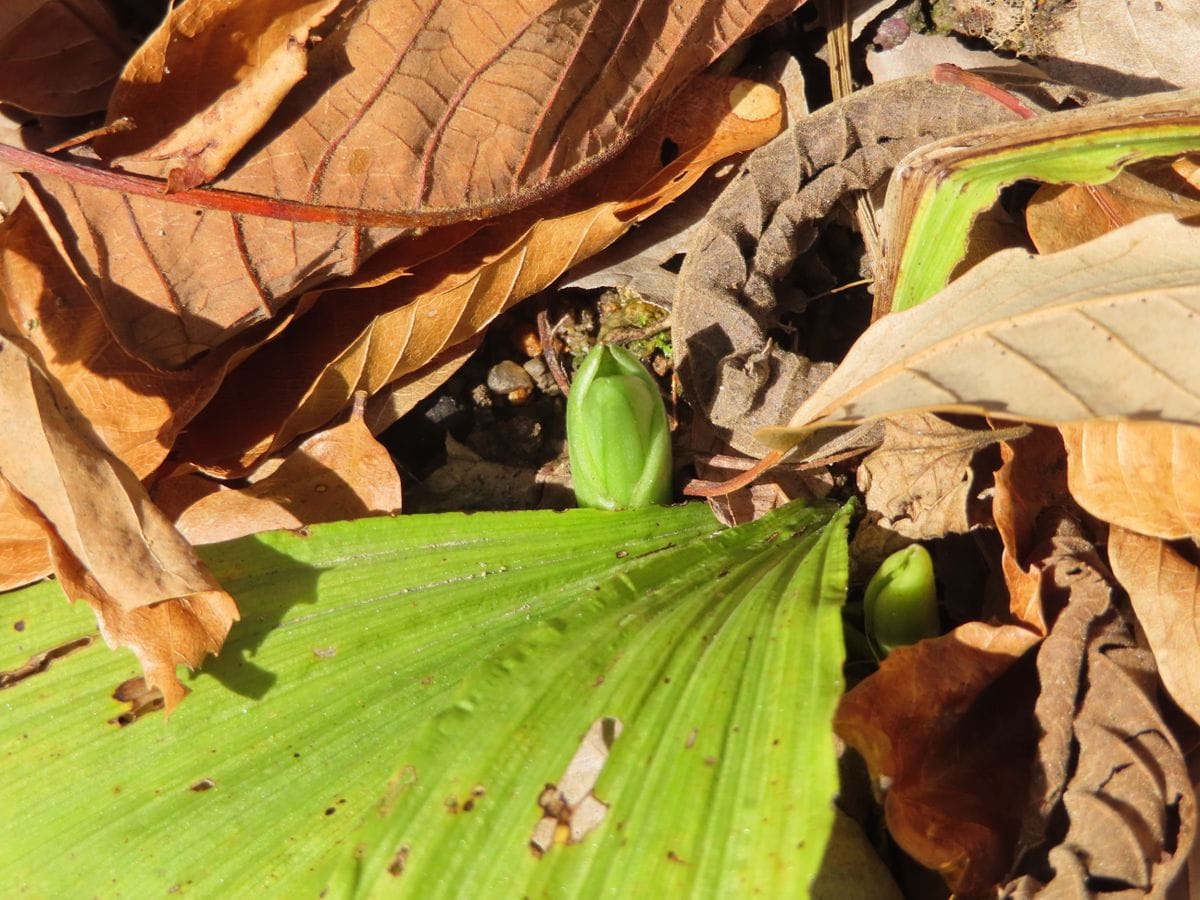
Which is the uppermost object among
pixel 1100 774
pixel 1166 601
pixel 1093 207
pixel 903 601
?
pixel 1093 207

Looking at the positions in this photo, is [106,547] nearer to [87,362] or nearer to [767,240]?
[87,362]

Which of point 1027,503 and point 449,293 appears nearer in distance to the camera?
point 1027,503

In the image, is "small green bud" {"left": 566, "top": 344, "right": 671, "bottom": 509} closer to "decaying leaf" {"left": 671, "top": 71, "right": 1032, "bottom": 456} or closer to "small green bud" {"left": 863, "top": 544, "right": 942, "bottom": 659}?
"decaying leaf" {"left": 671, "top": 71, "right": 1032, "bottom": 456}

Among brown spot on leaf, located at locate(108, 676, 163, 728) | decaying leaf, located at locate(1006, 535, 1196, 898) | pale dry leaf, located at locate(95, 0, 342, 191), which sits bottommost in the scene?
decaying leaf, located at locate(1006, 535, 1196, 898)

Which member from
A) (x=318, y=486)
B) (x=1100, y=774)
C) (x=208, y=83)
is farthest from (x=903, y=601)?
(x=208, y=83)

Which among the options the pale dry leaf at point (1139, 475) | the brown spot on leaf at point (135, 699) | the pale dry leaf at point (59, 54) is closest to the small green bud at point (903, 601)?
the pale dry leaf at point (1139, 475)

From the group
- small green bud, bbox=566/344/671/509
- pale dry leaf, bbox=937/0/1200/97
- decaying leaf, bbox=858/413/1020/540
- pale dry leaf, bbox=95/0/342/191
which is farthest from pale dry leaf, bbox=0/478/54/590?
pale dry leaf, bbox=937/0/1200/97
